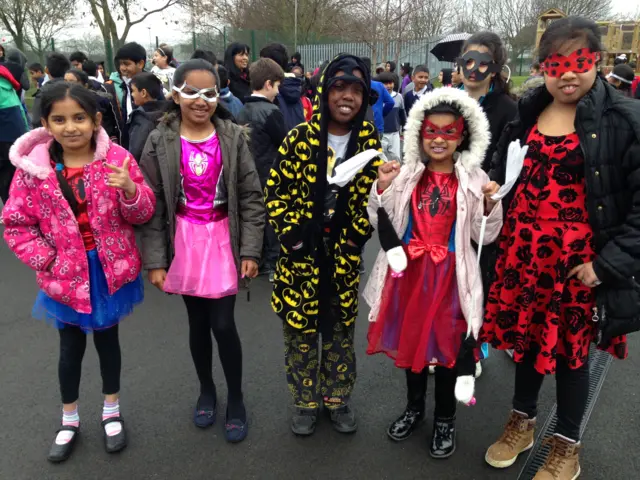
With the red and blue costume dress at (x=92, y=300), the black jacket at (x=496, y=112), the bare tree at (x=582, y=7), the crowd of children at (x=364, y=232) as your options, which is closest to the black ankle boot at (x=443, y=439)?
the crowd of children at (x=364, y=232)

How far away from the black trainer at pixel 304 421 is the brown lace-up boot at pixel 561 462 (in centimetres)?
118

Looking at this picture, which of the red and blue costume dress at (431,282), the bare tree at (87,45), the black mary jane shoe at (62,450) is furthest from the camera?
the bare tree at (87,45)

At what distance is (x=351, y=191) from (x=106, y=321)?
1.42m

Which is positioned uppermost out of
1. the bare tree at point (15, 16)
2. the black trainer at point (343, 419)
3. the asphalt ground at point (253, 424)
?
the bare tree at point (15, 16)

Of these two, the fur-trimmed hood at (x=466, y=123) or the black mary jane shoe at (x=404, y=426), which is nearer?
the fur-trimmed hood at (x=466, y=123)

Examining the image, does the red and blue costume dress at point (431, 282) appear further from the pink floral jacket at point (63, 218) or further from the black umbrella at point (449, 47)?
the black umbrella at point (449, 47)

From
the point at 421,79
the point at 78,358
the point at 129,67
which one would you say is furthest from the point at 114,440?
the point at 421,79

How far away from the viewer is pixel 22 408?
120 inches

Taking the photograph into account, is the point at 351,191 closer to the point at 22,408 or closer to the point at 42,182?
the point at 42,182

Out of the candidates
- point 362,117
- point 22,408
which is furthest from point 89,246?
point 362,117

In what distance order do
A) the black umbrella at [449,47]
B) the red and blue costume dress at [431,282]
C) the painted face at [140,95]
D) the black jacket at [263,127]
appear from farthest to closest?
the black umbrella at [449,47] < the black jacket at [263,127] < the painted face at [140,95] < the red and blue costume dress at [431,282]

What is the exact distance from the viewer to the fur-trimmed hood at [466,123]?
2.30 meters

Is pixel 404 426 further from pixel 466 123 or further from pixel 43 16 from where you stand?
pixel 43 16

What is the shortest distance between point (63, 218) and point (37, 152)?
0.34 meters
